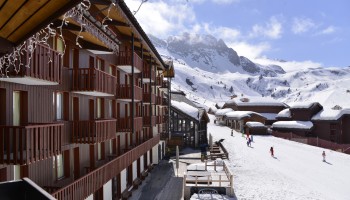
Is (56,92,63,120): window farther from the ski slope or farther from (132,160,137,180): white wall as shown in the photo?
(132,160,137,180): white wall

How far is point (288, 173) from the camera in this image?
3003cm

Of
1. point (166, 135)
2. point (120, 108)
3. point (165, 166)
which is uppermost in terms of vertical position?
point (120, 108)

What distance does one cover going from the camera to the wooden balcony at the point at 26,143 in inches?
347

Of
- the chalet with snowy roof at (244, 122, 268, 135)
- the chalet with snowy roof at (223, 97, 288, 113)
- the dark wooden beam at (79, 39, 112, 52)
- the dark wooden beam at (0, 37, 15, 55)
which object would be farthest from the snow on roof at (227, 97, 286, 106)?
the dark wooden beam at (0, 37, 15, 55)

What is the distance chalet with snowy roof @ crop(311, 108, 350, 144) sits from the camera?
194 ft

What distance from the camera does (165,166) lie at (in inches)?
1422

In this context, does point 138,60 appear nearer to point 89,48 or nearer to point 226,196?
point 89,48

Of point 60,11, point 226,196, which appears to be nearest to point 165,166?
point 226,196

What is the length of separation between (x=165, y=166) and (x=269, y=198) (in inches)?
620

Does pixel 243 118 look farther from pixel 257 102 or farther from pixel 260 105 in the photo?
pixel 257 102

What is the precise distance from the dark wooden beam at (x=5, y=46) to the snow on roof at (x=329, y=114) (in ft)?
205

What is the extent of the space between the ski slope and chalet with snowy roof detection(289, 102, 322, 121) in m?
20.2

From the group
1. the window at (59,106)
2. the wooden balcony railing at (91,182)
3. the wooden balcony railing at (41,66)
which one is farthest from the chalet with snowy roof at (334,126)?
the wooden balcony railing at (41,66)

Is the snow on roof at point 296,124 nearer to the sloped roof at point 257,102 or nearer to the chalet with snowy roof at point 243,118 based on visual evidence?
the chalet with snowy roof at point 243,118
